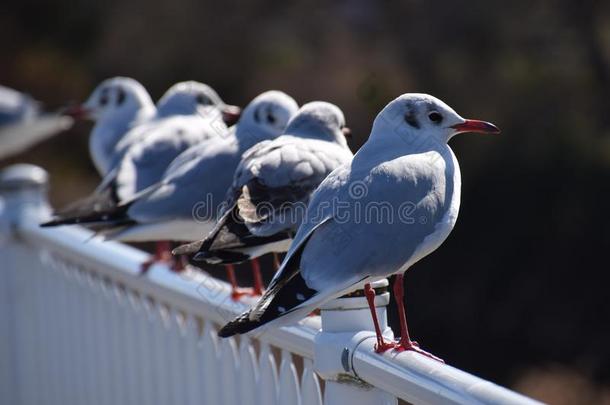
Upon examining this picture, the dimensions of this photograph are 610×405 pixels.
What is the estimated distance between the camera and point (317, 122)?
2.55 meters

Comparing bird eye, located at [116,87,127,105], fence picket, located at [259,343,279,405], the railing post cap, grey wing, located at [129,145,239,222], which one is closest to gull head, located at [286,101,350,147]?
grey wing, located at [129,145,239,222]

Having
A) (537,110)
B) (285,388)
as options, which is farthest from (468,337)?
(285,388)

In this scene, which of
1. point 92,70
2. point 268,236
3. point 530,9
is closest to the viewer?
point 268,236

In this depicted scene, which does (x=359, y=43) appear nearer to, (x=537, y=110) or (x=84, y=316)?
(x=537, y=110)

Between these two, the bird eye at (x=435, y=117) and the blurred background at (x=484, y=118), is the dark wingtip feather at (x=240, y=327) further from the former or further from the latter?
the blurred background at (x=484, y=118)

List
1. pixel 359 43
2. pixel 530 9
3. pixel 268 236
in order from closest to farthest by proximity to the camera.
→ pixel 268 236, pixel 530 9, pixel 359 43

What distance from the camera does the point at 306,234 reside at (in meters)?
1.85

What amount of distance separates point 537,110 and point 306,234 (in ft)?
20.6

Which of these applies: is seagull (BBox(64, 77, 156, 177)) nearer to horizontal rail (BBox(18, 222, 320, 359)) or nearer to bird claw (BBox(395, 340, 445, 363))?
horizontal rail (BBox(18, 222, 320, 359))

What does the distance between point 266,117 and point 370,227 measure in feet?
4.14

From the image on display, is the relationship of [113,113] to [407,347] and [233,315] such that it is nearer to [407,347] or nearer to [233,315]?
[233,315]

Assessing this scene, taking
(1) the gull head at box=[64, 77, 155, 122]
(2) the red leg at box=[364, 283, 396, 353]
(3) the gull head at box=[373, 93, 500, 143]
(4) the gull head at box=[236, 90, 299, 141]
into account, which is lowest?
(1) the gull head at box=[64, 77, 155, 122]

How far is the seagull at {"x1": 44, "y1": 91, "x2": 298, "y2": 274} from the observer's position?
2.87 meters

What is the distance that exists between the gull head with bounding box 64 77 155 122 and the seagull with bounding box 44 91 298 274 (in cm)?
148
